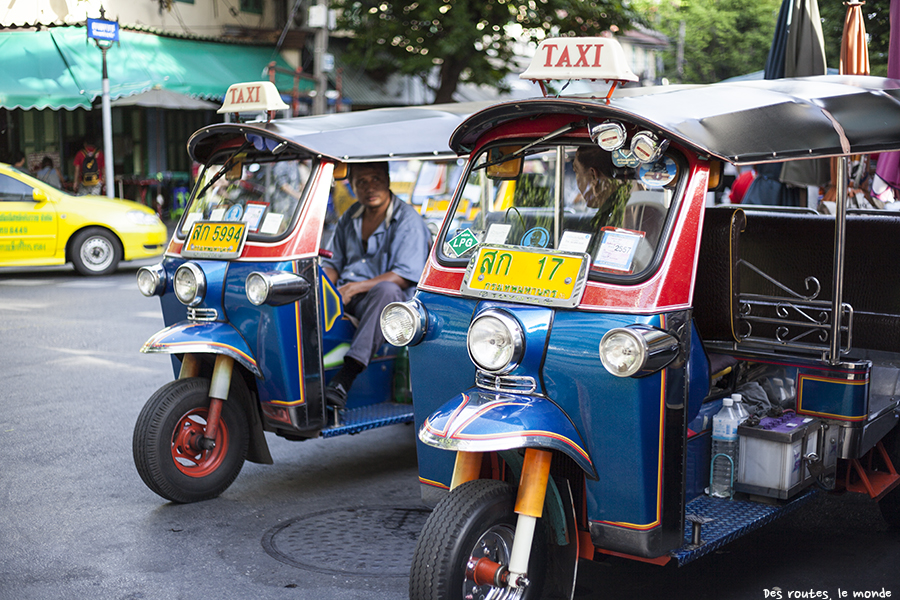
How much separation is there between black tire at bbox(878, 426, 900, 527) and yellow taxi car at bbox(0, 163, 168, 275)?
1136 centimetres

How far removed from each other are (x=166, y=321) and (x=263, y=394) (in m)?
0.89

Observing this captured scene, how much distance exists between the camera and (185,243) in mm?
5355

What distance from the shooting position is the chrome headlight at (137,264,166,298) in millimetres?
5176

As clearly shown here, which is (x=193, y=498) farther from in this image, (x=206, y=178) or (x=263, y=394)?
(x=206, y=178)

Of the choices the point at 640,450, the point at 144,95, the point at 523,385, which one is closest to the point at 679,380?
the point at 640,450

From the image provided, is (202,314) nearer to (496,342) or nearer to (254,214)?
(254,214)

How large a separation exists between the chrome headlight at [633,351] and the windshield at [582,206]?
0.32 metres

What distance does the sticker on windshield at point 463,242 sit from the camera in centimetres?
384

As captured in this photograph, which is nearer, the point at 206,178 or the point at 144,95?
the point at 206,178

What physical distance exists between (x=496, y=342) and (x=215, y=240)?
96.0 inches

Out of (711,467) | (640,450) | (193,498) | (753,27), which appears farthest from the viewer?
(753,27)

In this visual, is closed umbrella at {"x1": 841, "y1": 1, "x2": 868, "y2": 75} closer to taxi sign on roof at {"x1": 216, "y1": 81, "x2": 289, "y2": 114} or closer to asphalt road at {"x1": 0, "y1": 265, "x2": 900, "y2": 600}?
asphalt road at {"x1": 0, "y1": 265, "x2": 900, "y2": 600}

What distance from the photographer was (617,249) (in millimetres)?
3398

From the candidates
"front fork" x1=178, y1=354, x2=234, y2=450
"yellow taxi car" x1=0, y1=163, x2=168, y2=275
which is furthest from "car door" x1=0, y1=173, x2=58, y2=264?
"front fork" x1=178, y1=354, x2=234, y2=450
